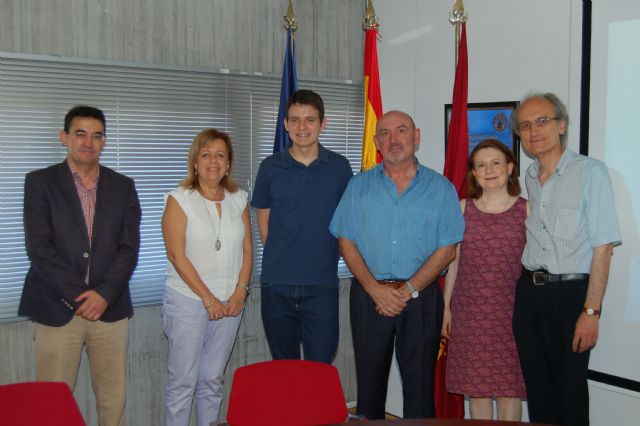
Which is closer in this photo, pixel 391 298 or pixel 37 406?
pixel 37 406

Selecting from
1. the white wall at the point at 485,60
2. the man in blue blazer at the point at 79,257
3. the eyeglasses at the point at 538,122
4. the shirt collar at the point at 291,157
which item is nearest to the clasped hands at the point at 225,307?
the man in blue blazer at the point at 79,257

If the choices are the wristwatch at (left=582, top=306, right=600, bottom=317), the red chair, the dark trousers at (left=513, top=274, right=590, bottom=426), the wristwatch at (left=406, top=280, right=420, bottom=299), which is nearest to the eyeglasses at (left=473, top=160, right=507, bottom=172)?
the dark trousers at (left=513, top=274, right=590, bottom=426)

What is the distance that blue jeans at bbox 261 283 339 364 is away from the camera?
3414 millimetres

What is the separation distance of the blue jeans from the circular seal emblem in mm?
1420

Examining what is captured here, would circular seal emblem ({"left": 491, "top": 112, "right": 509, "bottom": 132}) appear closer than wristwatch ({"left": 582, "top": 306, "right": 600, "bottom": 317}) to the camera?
No

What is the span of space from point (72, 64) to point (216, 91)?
90cm

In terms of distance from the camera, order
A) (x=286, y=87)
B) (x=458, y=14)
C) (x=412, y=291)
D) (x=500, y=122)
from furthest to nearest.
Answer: (x=286, y=87)
(x=500, y=122)
(x=458, y=14)
(x=412, y=291)

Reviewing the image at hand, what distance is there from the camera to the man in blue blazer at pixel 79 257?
3111 mm

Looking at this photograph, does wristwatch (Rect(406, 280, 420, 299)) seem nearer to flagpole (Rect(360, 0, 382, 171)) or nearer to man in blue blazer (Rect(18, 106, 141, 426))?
flagpole (Rect(360, 0, 382, 171))

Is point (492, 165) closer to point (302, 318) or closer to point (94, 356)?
point (302, 318)

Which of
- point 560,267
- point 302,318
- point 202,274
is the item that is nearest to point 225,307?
point 202,274

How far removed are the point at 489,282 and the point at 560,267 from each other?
0.36 meters

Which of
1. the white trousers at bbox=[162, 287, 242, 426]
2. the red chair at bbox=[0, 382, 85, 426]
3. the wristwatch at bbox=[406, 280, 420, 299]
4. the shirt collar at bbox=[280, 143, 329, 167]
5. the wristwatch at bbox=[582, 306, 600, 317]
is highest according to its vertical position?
the shirt collar at bbox=[280, 143, 329, 167]

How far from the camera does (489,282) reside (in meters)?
3.16
